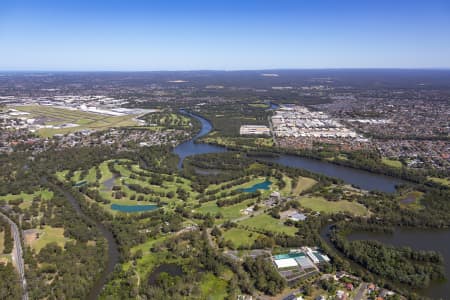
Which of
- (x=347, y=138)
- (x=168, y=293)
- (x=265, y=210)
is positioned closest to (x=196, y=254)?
(x=168, y=293)

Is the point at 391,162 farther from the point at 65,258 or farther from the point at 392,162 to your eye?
the point at 65,258

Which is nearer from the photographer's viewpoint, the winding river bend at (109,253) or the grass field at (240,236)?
the winding river bend at (109,253)

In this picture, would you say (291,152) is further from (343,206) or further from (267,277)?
(267,277)

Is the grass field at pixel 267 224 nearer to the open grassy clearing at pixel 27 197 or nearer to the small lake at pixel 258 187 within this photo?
the small lake at pixel 258 187

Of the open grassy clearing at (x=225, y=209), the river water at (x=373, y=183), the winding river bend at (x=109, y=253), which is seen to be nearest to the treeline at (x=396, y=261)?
the river water at (x=373, y=183)

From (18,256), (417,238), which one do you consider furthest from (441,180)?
(18,256)

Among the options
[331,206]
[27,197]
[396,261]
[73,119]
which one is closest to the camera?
[396,261]
